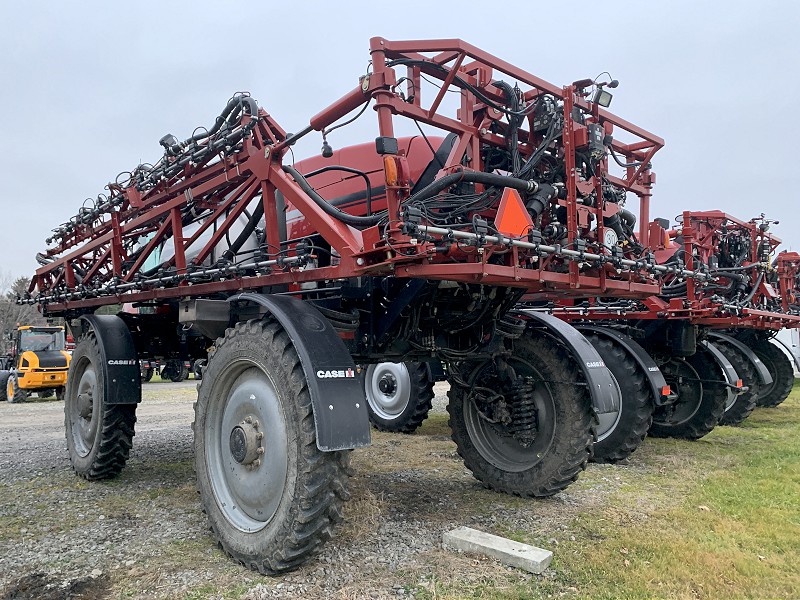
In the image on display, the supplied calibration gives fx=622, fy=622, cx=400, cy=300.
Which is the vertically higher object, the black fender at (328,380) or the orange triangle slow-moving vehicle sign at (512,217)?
the orange triangle slow-moving vehicle sign at (512,217)

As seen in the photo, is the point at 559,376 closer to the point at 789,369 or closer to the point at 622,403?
the point at 622,403

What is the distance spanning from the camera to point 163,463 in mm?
6469

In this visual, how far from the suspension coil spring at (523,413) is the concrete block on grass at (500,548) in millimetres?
1127

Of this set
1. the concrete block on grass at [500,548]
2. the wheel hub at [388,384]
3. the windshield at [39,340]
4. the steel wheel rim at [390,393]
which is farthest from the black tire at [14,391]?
the concrete block on grass at [500,548]

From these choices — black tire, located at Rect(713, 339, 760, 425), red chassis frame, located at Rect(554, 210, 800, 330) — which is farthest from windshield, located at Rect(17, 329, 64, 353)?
black tire, located at Rect(713, 339, 760, 425)

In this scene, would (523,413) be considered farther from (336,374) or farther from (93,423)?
(93,423)

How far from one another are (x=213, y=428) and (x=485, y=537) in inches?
73.2

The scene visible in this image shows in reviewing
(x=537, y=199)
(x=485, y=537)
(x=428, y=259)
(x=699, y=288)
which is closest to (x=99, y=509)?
(x=485, y=537)

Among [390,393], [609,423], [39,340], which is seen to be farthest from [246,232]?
[39,340]

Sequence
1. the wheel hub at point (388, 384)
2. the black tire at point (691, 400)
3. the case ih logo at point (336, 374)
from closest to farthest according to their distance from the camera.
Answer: the case ih logo at point (336, 374) < the black tire at point (691, 400) < the wheel hub at point (388, 384)

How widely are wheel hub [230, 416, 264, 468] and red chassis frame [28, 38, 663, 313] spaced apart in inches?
37.3

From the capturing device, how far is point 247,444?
3.63m

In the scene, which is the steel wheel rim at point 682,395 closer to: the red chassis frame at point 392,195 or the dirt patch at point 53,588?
the red chassis frame at point 392,195

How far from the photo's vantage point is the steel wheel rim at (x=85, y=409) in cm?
567
